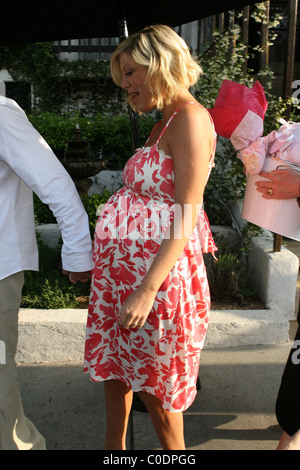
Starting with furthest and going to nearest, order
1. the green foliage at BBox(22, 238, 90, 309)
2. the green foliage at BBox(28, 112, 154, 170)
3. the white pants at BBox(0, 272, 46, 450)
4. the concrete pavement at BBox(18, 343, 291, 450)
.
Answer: the green foliage at BBox(28, 112, 154, 170) → the green foliage at BBox(22, 238, 90, 309) → the concrete pavement at BBox(18, 343, 291, 450) → the white pants at BBox(0, 272, 46, 450)

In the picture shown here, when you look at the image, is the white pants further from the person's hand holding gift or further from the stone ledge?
Result: the stone ledge

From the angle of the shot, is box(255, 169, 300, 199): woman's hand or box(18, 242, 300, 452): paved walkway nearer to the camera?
box(255, 169, 300, 199): woman's hand

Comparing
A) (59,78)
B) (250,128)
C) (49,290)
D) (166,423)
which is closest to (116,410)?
(166,423)

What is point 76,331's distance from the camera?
337 cm

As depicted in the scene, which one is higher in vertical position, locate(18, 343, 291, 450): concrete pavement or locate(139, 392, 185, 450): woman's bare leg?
locate(139, 392, 185, 450): woman's bare leg

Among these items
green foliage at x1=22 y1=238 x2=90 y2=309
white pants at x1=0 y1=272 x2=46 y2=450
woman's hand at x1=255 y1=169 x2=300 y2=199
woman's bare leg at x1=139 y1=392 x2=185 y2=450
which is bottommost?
green foliage at x1=22 y1=238 x2=90 y2=309

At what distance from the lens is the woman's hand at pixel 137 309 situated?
1787mm

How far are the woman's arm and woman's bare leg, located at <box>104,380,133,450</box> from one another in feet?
1.76

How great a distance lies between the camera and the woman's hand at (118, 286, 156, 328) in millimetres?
1787

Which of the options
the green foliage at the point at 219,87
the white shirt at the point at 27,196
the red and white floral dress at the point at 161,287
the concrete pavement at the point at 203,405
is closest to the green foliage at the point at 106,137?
the green foliage at the point at 219,87

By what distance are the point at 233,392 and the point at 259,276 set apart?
1.27m

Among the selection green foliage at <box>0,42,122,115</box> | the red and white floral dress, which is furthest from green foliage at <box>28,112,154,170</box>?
green foliage at <box>0,42,122,115</box>

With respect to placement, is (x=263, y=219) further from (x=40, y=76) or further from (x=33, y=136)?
(x=40, y=76)
